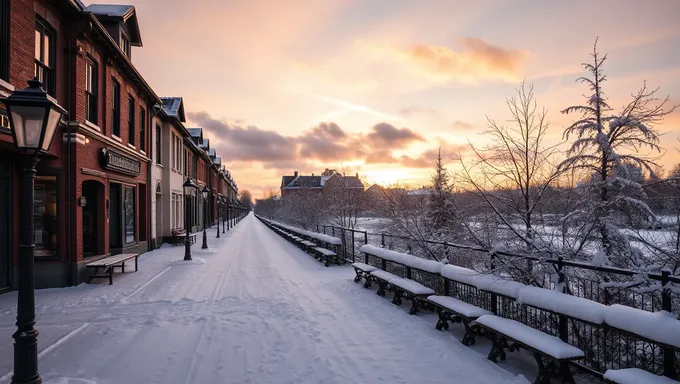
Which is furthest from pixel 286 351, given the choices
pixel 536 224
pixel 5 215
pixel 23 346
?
pixel 5 215

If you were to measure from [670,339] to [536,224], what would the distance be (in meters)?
2.67

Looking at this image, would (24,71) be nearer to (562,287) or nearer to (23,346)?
(23,346)

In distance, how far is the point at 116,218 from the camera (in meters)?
14.8

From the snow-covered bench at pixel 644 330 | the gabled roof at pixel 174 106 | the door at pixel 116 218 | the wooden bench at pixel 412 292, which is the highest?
the gabled roof at pixel 174 106

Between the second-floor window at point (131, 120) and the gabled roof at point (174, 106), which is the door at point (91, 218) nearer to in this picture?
the second-floor window at point (131, 120)

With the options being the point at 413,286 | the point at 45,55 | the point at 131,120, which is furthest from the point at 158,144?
the point at 413,286

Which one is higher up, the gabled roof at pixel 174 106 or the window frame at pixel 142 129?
the gabled roof at pixel 174 106

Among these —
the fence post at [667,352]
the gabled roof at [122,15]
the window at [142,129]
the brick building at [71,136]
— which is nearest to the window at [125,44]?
the brick building at [71,136]

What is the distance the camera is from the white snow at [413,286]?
7.21 metres

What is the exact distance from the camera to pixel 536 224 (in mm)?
5910

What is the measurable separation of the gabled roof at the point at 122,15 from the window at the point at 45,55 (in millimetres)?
4702

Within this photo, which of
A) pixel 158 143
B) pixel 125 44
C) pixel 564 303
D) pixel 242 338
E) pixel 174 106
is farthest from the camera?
pixel 174 106

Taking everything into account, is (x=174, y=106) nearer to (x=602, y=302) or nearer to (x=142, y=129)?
(x=142, y=129)

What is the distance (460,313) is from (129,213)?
14.9 m
